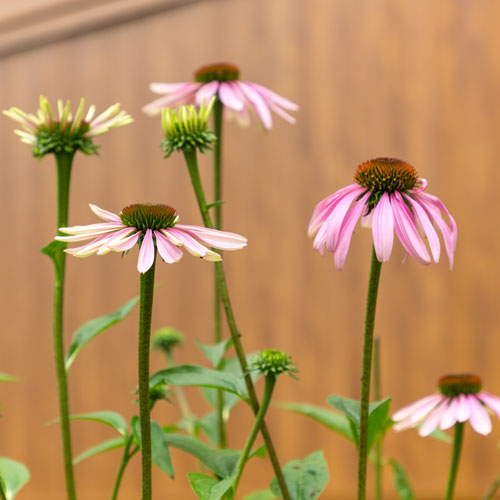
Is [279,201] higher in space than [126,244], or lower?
higher

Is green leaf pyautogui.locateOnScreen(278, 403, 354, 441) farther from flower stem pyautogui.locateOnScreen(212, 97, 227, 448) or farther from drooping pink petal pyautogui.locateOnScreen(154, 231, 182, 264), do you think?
drooping pink petal pyautogui.locateOnScreen(154, 231, 182, 264)

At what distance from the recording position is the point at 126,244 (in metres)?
0.25

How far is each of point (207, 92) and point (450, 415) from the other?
242mm

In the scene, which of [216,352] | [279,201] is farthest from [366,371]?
[279,201]

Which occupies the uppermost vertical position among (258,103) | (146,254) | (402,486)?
(258,103)

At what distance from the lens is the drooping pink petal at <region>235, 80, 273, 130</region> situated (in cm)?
44

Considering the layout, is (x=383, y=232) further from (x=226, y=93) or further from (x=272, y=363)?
(x=226, y=93)

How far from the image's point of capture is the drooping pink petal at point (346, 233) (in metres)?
0.28

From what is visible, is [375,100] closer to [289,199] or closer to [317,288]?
[289,199]

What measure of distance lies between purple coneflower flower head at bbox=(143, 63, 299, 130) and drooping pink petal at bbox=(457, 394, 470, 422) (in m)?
0.20

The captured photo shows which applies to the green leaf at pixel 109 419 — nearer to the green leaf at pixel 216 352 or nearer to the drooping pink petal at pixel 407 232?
the green leaf at pixel 216 352

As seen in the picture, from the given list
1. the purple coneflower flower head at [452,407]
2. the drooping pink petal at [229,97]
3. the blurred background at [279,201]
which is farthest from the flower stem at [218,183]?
the blurred background at [279,201]

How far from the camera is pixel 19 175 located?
4.46 ft

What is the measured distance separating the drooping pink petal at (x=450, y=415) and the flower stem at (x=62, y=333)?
0.18 metres
